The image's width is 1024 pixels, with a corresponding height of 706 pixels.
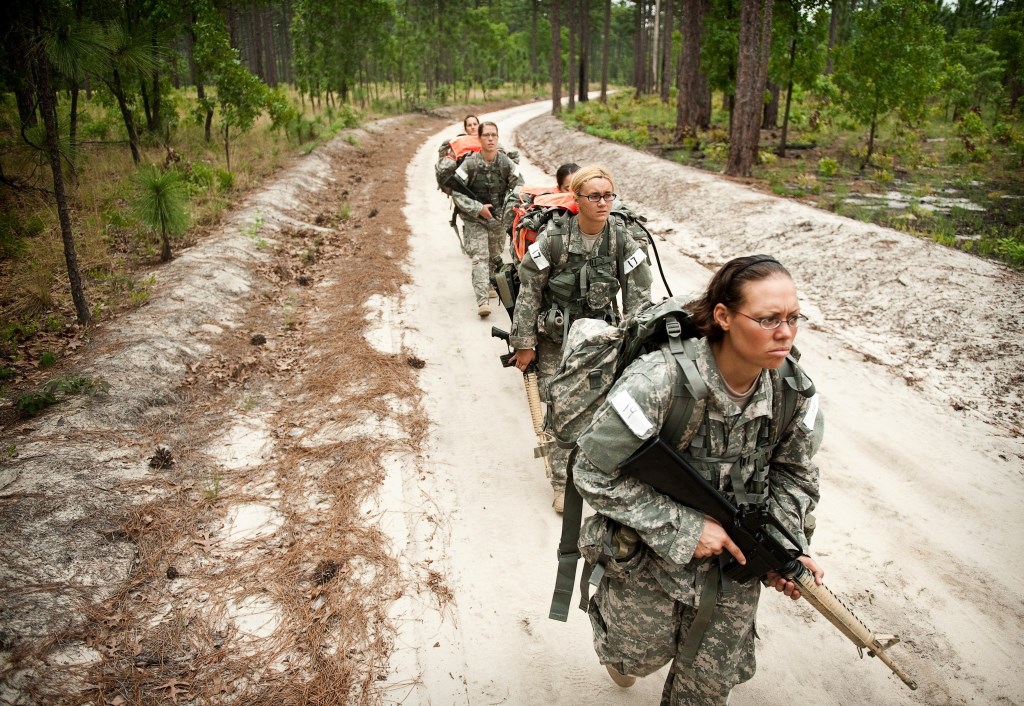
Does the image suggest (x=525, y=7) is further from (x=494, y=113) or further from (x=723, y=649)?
(x=723, y=649)

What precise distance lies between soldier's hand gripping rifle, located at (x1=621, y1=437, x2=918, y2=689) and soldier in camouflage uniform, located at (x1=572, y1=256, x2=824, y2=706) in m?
0.04

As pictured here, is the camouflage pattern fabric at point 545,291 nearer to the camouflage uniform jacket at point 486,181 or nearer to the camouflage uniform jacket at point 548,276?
the camouflage uniform jacket at point 548,276

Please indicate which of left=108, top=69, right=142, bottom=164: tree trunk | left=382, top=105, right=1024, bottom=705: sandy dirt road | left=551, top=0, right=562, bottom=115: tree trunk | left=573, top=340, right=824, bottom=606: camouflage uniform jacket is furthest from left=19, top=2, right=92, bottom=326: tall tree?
left=551, top=0, right=562, bottom=115: tree trunk

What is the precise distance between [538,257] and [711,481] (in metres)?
2.39

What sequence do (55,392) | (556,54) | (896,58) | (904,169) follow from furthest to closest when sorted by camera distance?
(556,54) → (904,169) → (896,58) → (55,392)

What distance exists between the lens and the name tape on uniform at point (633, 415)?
85.9 inches

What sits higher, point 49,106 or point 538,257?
point 49,106


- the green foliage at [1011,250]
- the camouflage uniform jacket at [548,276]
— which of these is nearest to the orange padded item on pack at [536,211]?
the camouflage uniform jacket at [548,276]

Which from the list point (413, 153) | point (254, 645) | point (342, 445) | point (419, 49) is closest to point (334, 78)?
point (413, 153)

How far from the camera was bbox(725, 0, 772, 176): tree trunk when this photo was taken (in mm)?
12633

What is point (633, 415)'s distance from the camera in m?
2.20

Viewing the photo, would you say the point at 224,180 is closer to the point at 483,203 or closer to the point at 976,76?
the point at 483,203

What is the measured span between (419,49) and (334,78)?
36.1ft

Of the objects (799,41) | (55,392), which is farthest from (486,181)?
(799,41)
